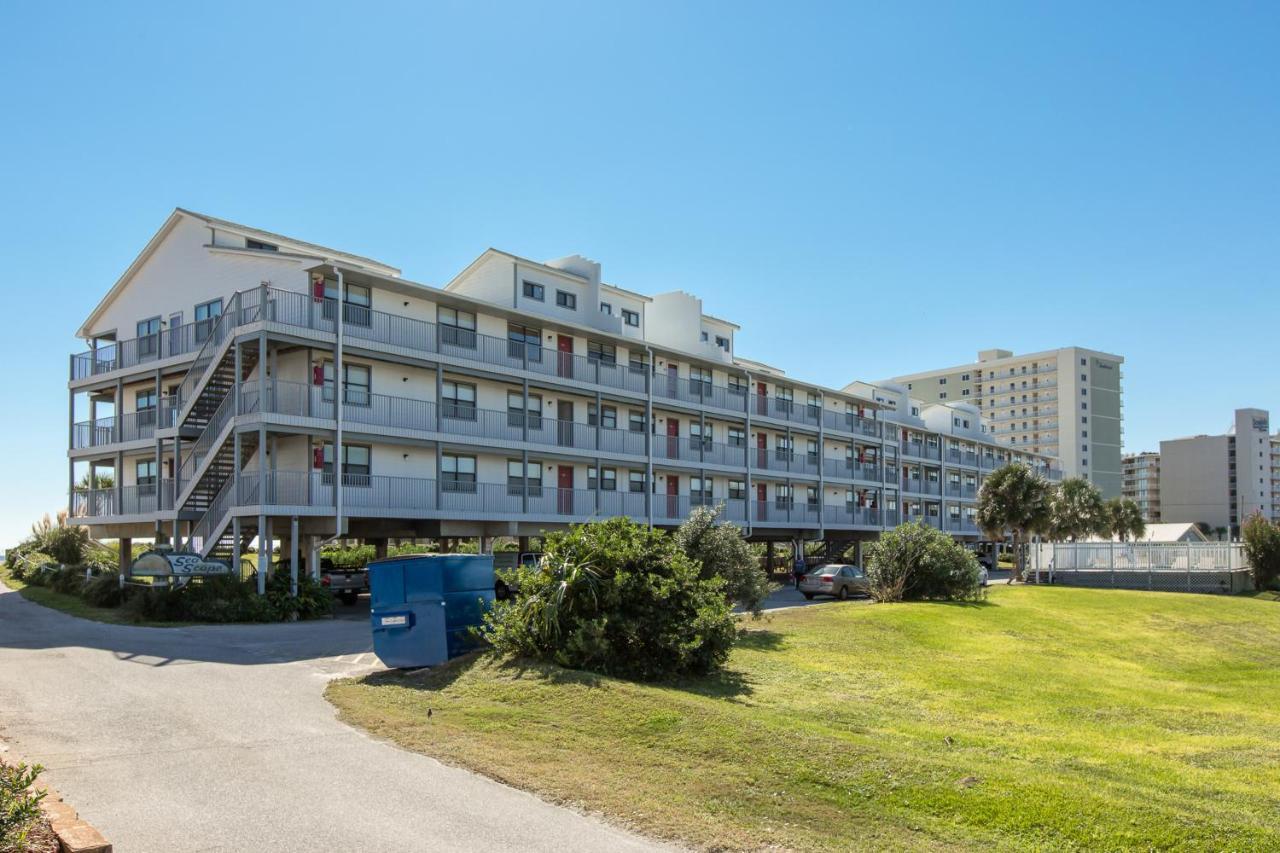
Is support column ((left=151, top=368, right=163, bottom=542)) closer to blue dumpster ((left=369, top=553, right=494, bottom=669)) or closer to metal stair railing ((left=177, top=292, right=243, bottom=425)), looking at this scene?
metal stair railing ((left=177, top=292, right=243, bottom=425))

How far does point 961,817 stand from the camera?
8273 millimetres

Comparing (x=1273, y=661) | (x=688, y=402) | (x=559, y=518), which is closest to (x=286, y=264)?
(x=559, y=518)

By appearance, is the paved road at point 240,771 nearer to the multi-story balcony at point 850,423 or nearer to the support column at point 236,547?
the support column at point 236,547

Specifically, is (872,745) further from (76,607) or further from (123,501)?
(123,501)

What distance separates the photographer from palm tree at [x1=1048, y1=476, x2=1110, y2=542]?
229 feet

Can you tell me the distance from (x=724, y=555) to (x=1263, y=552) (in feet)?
129

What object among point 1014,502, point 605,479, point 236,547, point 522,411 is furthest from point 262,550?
point 1014,502

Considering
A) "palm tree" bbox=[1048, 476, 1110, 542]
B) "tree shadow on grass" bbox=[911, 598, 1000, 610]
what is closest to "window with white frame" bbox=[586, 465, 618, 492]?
"tree shadow on grass" bbox=[911, 598, 1000, 610]

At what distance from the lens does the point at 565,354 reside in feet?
136

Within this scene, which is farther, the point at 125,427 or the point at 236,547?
the point at 125,427

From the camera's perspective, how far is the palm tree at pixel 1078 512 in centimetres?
6969

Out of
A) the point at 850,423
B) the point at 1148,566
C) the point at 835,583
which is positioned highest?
the point at 850,423

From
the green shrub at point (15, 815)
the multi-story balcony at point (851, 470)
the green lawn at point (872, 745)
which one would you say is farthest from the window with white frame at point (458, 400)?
the green shrub at point (15, 815)

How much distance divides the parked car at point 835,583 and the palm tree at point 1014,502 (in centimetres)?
1462
